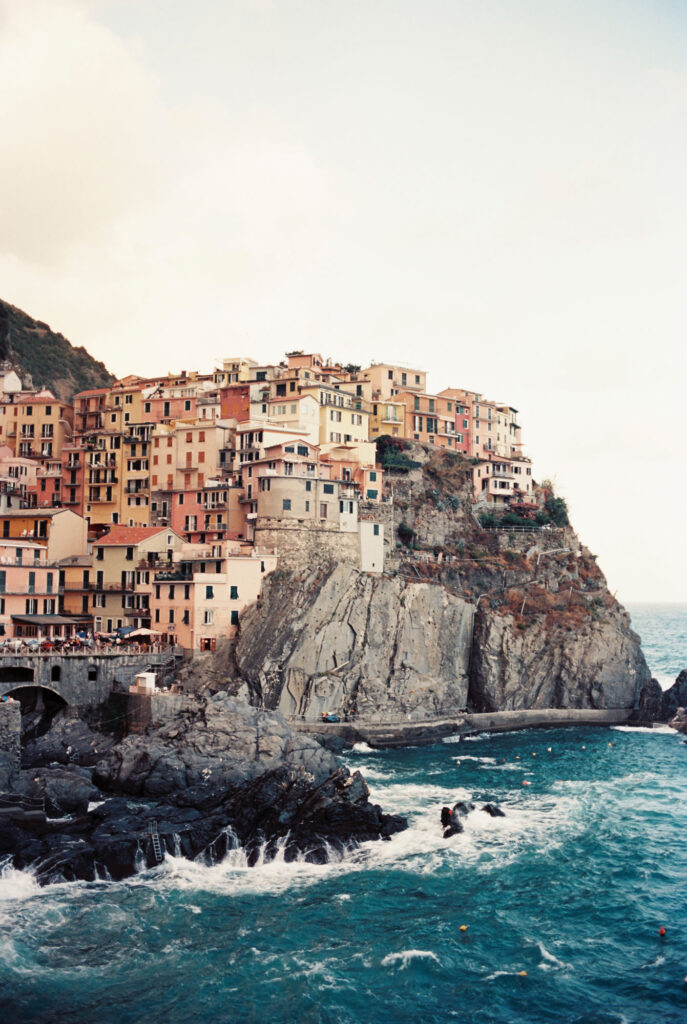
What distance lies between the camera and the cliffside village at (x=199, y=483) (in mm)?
76625

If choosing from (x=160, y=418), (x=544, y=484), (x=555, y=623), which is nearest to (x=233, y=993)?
(x=555, y=623)

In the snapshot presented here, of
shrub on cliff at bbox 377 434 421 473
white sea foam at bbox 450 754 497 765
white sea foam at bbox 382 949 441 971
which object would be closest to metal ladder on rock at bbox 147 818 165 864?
white sea foam at bbox 382 949 441 971

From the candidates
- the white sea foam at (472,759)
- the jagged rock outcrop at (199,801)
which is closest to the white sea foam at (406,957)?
the jagged rock outcrop at (199,801)

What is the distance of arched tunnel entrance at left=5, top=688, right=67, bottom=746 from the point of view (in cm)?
6419

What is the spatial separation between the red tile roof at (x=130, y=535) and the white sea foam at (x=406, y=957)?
4950cm

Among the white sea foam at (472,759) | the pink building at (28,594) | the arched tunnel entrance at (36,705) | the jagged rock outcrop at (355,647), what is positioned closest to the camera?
the arched tunnel entrance at (36,705)

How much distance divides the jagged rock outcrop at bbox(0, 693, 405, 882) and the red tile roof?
24.6m

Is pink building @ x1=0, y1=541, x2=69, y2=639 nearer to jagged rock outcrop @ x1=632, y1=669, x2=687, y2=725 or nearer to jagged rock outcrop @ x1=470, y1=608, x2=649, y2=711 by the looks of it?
jagged rock outcrop @ x1=470, y1=608, x2=649, y2=711

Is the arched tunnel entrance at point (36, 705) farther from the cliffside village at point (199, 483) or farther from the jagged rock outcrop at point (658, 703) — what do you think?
the jagged rock outcrop at point (658, 703)

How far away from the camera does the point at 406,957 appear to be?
123 ft

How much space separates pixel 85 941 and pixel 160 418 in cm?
6688

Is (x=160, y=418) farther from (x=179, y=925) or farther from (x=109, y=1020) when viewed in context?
(x=109, y=1020)

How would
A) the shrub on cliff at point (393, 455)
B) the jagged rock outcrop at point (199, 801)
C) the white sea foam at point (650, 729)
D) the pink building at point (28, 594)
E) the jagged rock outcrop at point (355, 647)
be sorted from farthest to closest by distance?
the shrub on cliff at point (393, 455), the white sea foam at point (650, 729), the pink building at point (28, 594), the jagged rock outcrop at point (355, 647), the jagged rock outcrop at point (199, 801)

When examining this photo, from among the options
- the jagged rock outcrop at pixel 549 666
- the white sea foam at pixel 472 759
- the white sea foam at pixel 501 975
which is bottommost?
the white sea foam at pixel 501 975
